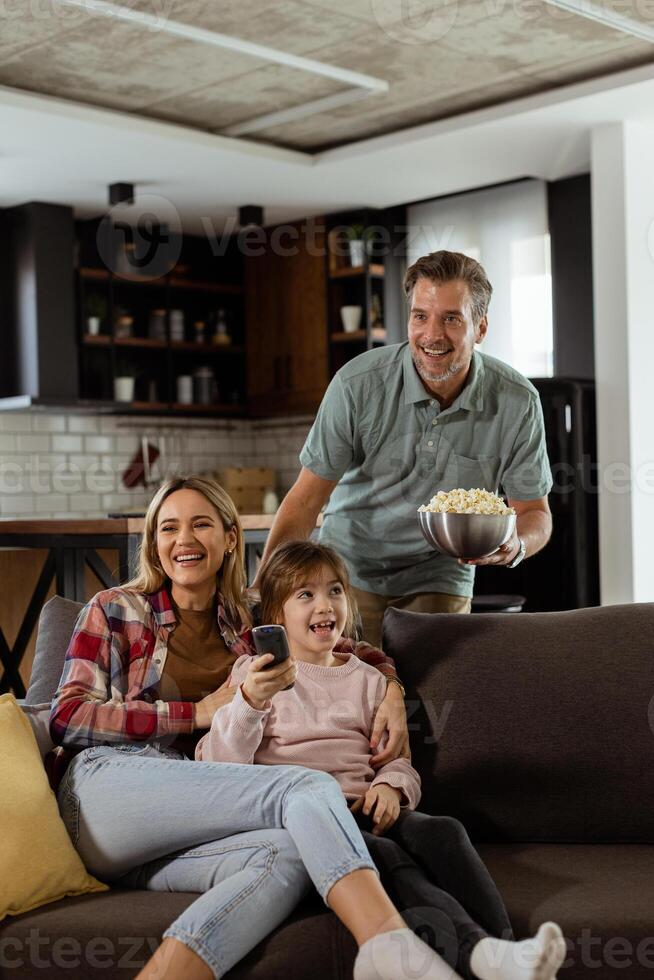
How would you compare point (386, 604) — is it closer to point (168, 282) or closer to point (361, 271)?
point (361, 271)

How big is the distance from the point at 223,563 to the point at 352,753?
490 millimetres

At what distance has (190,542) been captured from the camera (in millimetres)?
2572

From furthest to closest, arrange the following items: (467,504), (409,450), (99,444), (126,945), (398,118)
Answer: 1. (99,444)
2. (398,118)
3. (409,450)
4. (467,504)
5. (126,945)

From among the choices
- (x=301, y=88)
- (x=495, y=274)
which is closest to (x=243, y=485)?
(x=495, y=274)

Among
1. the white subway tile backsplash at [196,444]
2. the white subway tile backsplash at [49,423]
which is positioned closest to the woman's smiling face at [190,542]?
the white subway tile backsplash at [49,423]

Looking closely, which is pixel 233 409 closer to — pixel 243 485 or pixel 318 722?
pixel 243 485

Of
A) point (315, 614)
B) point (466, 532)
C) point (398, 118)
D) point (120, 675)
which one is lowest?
point (120, 675)

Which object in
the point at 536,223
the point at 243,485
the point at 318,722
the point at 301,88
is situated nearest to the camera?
the point at 318,722

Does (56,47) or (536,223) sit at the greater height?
(56,47)

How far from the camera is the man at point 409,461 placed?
116 inches

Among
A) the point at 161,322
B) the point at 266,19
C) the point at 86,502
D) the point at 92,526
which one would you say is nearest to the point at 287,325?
the point at 161,322

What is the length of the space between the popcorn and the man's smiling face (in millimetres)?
304

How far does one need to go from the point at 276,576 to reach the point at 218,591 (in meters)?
0.16

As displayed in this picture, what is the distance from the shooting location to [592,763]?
2549 mm
